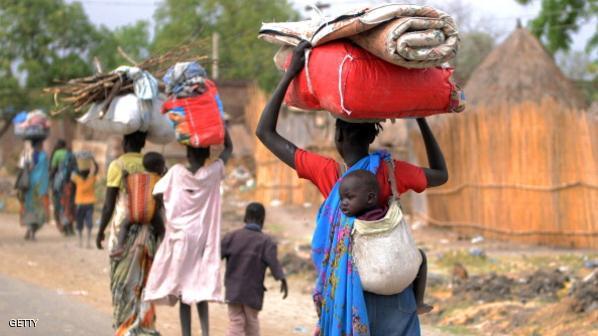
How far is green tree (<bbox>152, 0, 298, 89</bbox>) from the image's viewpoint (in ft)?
135

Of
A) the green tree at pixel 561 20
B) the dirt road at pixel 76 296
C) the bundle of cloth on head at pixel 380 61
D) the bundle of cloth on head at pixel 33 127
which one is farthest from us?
the green tree at pixel 561 20

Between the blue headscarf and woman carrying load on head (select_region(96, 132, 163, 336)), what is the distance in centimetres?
313

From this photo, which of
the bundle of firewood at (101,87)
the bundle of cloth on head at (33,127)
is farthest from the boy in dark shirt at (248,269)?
the bundle of cloth on head at (33,127)

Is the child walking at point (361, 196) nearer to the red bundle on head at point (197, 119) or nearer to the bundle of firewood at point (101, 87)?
the red bundle on head at point (197, 119)

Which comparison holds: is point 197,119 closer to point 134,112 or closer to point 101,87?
point 134,112

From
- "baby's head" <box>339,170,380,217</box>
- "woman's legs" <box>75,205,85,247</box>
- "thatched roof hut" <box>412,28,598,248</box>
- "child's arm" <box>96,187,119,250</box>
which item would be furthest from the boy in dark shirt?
"woman's legs" <box>75,205,85,247</box>

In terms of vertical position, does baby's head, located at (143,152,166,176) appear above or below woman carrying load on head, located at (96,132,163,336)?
above

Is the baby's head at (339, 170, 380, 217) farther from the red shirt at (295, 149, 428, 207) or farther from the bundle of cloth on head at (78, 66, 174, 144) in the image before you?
the bundle of cloth on head at (78, 66, 174, 144)

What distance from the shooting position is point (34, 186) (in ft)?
52.1

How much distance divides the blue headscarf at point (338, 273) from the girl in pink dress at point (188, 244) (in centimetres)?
283

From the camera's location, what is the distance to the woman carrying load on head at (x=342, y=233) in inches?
157

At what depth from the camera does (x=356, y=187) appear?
3.96 metres
